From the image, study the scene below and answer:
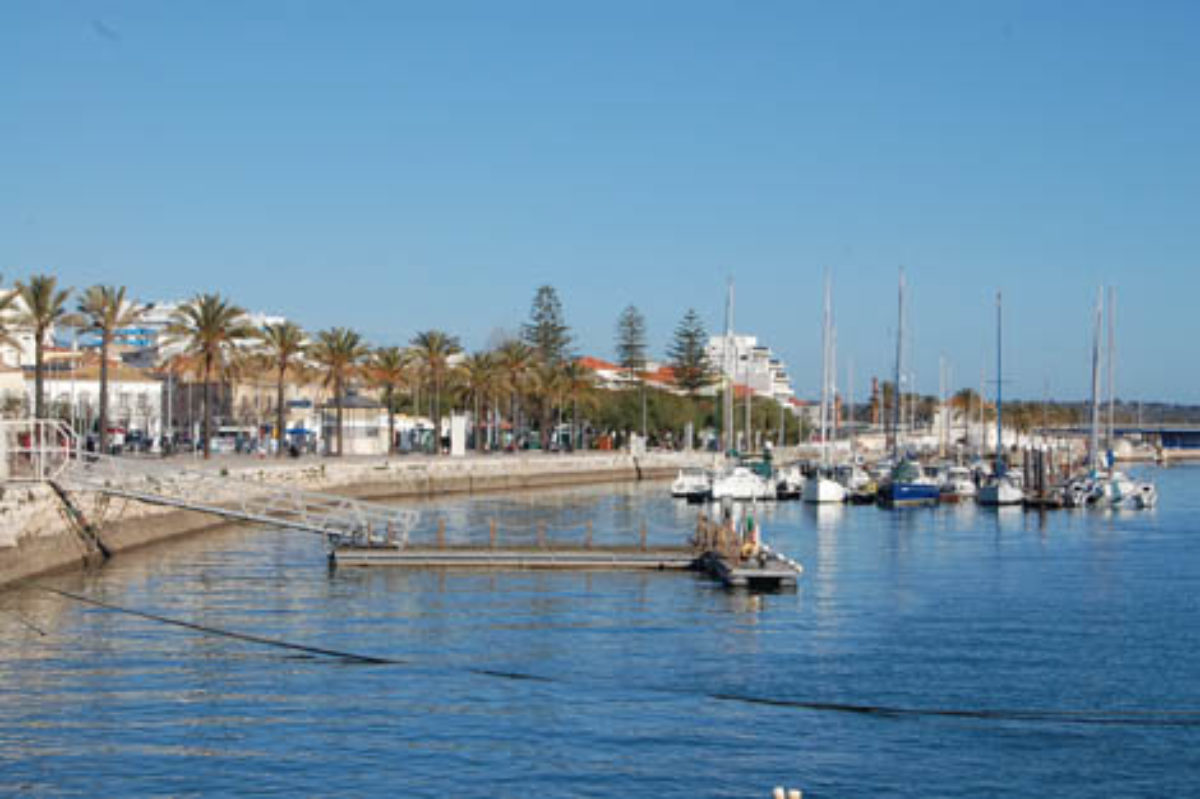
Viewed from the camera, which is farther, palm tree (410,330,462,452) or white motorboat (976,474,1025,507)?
palm tree (410,330,462,452)

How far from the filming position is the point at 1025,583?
38.5m

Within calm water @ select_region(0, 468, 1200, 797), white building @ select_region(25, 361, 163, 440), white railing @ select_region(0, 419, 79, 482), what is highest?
white building @ select_region(25, 361, 163, 440)

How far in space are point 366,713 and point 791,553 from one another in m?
26.2

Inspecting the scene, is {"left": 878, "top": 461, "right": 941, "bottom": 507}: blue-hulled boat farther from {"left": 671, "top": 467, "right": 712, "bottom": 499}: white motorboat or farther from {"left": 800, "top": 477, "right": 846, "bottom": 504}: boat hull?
{"left": 671, "top": 467, "right": 712, "bottom": 499}: white motorboat

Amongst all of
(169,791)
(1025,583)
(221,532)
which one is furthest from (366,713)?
(221,532)

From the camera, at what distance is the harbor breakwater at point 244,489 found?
114ft

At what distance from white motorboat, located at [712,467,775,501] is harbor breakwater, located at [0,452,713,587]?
14.7 m

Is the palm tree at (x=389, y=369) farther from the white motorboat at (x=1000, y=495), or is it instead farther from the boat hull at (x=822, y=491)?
the white motorboat at (x=1000, y=495)

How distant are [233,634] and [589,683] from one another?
7.76 meters

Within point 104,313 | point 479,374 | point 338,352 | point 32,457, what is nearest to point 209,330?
point 104,313

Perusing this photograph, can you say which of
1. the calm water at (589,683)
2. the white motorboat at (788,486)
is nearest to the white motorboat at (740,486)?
the white motorboat at (788,486)

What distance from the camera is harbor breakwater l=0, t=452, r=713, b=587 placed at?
114 ft

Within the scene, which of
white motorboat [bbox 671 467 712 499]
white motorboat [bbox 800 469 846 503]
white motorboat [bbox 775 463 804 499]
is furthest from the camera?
white motorboat [bbox 775 463 804 499]

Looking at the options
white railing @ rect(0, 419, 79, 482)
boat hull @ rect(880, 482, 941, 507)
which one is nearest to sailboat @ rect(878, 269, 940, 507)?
boat hull @ rect(880, 482, 941, 507)
